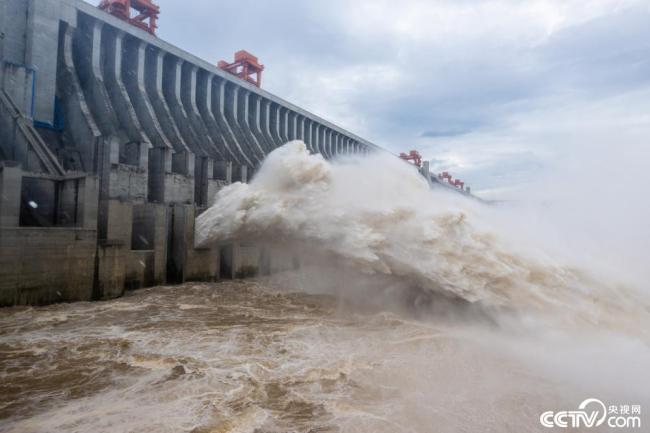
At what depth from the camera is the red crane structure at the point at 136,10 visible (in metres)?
24.9

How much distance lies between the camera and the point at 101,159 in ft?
53.2

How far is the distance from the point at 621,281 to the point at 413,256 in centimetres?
520

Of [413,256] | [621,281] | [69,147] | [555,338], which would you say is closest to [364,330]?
[413,256]

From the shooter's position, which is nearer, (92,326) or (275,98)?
(92,326)

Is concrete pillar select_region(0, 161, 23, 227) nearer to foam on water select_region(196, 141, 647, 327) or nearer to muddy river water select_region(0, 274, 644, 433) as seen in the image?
muddy river water select_region(0, 274, 644, 433)

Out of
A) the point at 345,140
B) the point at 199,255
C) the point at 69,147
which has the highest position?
the point at 345,140

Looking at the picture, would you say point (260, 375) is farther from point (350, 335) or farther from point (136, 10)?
point (136, 10)

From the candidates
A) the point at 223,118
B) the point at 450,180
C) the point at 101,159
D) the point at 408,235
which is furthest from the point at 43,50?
the point at 450,180

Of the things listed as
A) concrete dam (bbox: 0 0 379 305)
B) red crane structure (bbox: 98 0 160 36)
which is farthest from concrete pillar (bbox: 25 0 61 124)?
red crane structure (bbox: 98 0 160 36)

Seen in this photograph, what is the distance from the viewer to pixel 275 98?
3684 cm

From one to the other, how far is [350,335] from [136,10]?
27.6 metres

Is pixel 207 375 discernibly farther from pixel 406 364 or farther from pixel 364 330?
pixel 364 330

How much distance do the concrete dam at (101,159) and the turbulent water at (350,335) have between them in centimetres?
137

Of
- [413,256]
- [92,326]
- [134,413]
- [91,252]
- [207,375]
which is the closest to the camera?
[134,413]
